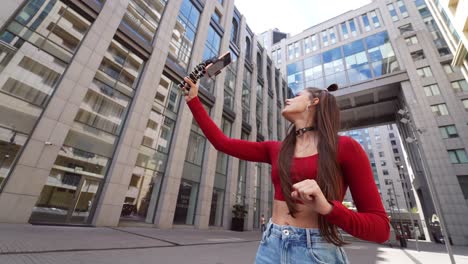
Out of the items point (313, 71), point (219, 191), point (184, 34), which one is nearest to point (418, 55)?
point (313, 71)

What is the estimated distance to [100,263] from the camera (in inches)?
164

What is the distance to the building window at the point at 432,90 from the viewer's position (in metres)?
25.3

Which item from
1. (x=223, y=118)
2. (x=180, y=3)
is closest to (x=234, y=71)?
(x=223, y=118)

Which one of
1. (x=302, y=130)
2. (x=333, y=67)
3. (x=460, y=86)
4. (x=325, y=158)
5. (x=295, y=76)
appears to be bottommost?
(x=325, y=158)

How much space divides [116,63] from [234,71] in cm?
1368

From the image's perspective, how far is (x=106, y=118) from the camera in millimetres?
11094

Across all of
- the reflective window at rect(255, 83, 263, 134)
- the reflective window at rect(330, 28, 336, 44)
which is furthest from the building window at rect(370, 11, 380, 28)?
the reflective window at rect(255, 83, 263, 134)

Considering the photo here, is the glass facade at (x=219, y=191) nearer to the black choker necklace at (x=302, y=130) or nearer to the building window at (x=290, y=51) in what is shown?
the black choker necklace at (x=302, y=130)

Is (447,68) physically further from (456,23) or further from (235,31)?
(235,31)

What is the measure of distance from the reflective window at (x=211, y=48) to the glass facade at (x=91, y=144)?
22.2 feet

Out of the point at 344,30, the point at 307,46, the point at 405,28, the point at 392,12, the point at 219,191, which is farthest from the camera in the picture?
the point at 307,46

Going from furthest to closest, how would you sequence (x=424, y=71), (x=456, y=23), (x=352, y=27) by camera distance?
(x=352, y=27) < (x=424, y=71) < (x=456, y=23)

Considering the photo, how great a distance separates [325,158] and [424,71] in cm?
3555

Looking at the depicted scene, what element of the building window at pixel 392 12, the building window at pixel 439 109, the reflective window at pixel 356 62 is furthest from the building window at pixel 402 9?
the building window at pixel 439 109
